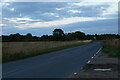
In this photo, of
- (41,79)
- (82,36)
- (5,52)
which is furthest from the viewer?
(82,36)

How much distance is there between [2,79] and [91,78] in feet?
12.6

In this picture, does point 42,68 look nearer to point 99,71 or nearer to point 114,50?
point 99,71

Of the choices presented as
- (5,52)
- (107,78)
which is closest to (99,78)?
(107,78)

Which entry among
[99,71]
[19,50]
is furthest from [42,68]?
[19,50]

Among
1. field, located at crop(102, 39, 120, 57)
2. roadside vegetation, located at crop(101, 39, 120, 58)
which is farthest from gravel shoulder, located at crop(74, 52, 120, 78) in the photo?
field, located at crop(102, 39, 120, 57)

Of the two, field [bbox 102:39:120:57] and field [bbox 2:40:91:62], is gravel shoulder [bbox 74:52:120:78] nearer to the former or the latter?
field [bbox 2:40:91:62]

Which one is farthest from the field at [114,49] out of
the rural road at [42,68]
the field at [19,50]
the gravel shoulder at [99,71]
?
the gravel shoulder at [99,71]

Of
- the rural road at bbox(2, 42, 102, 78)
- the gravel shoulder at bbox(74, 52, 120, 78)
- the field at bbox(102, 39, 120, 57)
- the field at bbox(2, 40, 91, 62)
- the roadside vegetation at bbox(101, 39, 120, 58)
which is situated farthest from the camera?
the field at bbox(102, 39, 120, 57)

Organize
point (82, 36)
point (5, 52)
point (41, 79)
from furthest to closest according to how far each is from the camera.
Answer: point (82, 36) < point (5, 52) < point (41, 79)

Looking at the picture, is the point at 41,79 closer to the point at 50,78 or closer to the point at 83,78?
the point at 50,78

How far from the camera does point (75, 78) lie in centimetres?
1079

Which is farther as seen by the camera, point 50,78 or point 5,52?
point 5,52

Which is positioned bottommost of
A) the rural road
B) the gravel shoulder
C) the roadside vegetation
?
the rural road

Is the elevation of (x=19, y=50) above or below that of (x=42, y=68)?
above
